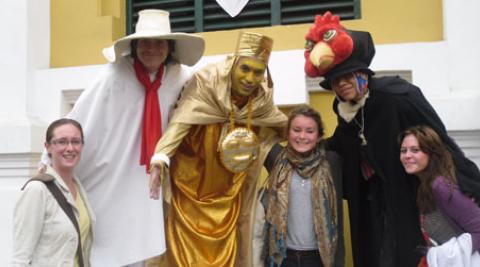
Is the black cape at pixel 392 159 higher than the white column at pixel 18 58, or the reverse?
the white column at pixel 18 58

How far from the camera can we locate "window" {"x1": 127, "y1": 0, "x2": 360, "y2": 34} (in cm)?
405

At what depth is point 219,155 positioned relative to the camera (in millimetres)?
3156

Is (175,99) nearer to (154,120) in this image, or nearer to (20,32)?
(154,120)

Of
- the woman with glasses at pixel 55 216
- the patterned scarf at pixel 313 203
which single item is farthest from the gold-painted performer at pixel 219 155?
the woman with glasses at pixel 55 216

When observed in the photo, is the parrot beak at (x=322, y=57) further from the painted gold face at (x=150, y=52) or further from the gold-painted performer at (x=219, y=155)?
the painted gold face at (x=150, y=52)

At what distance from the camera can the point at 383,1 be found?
3.75m

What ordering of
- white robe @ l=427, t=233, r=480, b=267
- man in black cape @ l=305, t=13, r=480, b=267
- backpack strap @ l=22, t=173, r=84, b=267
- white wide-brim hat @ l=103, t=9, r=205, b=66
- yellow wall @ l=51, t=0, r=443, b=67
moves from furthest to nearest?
yellow wall @ l=51, t=0, r=443, b=67, white wide-brim hat @ l=103, t=9, r=205, b=66, man in black cape @ l=305, t=13, r=480, b=267, backpack strap @ l=22, t=173, r=84, b=267, white robe @ l=427, t=233, r=480, b=267

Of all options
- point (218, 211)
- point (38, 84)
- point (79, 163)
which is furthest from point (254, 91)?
point (38, 84)

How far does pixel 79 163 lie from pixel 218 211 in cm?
87

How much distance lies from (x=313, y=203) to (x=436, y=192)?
0.63 m

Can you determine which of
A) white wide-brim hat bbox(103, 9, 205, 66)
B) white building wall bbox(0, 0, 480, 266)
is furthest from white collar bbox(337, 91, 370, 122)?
white wide-brim hat bbox(103, 9, 205, 66)

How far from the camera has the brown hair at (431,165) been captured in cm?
259

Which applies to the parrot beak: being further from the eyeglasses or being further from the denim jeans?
the eyeglasses

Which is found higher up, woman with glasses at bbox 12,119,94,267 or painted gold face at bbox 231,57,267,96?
painted gold face at bbox 231,57,267,96
